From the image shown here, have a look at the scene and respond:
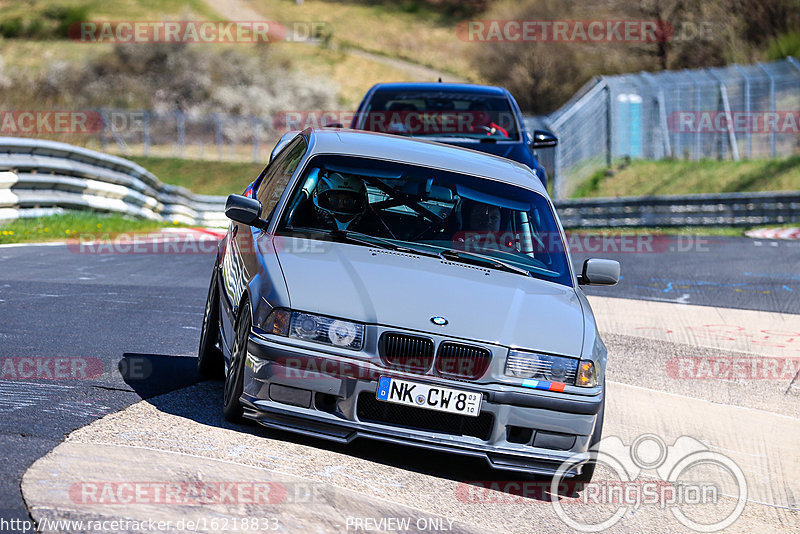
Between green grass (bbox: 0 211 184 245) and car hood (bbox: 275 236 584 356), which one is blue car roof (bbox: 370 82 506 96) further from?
car hood (bbox: 275 236 584 356)

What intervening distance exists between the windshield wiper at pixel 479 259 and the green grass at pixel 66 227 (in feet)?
30.2

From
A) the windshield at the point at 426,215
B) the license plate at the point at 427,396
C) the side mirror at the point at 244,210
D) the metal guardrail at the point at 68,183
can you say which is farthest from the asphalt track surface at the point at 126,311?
the metal guardrail at the point at 68,183

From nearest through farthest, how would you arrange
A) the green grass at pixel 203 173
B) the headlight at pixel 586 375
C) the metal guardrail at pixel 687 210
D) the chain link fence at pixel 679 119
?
the headlight at pixel 586 375, the metal guardrail at pixel 687 210, the chain link fence at pixel 679 119, the green grass at pixel 203 173

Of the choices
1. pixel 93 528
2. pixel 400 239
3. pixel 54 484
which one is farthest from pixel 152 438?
pixel 400 239

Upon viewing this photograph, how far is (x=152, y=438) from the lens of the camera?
5484mm

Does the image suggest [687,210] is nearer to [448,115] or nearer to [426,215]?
[448,115]

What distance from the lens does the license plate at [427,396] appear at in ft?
17.9

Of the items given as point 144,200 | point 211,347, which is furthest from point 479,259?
point 144,200

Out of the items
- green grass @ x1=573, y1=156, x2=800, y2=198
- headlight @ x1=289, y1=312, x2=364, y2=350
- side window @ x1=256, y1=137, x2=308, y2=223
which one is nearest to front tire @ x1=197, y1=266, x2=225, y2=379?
side window @ x1=256, y1=137, x2=308, y2=223

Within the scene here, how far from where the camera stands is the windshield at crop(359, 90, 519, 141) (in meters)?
12.8

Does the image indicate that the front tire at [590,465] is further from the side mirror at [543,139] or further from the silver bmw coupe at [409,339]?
the side mirror at [543,139]

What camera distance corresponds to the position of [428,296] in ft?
18.9

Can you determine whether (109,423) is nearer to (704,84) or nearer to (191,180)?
(704,84)

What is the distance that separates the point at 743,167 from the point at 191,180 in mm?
18957
